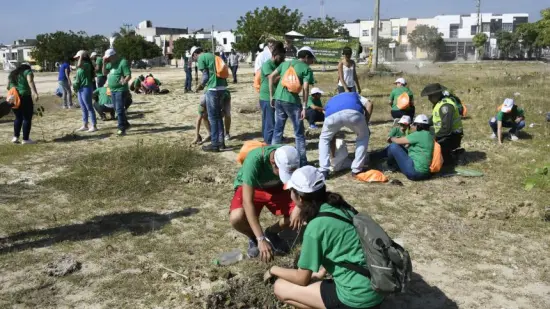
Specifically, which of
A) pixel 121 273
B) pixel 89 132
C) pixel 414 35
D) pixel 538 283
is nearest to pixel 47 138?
pixel 89 132

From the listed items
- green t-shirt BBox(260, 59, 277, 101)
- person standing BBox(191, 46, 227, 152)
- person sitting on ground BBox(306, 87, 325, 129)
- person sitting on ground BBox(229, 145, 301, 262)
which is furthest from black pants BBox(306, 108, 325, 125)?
person sitting on ground BBox(229, 145, 301, 262)

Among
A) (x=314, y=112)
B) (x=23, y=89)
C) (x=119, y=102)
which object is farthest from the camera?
(x=314, y=112)

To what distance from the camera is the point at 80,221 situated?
5230 millimetres

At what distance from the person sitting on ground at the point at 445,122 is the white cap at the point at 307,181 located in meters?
4.90

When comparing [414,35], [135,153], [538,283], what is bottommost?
[538,283]

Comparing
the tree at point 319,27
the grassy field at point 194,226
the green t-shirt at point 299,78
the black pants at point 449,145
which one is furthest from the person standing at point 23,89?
the tree at point 319,27

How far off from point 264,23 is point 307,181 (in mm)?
46763

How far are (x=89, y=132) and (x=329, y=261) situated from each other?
851 centimetres

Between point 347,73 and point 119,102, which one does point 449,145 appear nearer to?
point 347,73

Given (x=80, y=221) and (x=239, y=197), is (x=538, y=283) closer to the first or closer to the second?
(x=239, y=197)

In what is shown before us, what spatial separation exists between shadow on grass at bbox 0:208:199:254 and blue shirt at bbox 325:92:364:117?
7.47 feet

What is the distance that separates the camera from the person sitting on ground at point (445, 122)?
23.9 ft

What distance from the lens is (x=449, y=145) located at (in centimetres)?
740

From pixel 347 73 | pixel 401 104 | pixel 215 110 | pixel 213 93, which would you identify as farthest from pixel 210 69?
pixel 401 104
